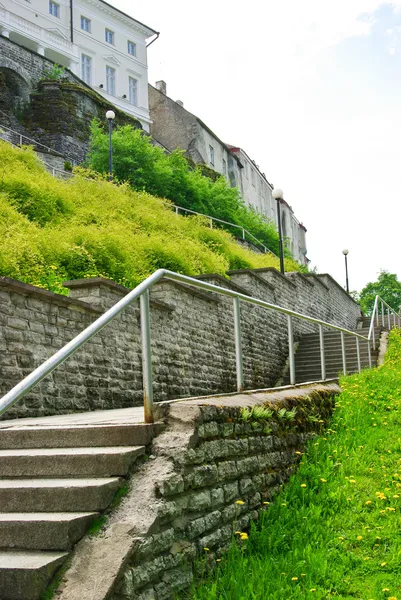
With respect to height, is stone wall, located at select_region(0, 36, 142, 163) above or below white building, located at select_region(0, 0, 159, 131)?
below

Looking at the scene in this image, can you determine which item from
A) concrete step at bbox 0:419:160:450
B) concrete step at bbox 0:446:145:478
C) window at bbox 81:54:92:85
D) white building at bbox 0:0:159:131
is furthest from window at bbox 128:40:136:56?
concrete step at bbox 0:446:145:478

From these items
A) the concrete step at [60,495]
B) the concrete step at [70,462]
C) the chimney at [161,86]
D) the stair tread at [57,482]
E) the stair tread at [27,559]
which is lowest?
the stair tread at [27,559]

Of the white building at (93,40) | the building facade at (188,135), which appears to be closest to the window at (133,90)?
the white building at (93,40)

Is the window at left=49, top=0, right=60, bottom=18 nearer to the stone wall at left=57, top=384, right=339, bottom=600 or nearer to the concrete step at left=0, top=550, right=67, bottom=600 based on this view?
the stone wall at left=57, top=384, right=339, bottom=600

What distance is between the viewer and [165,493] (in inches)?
163

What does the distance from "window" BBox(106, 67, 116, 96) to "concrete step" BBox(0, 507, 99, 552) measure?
43326 mm

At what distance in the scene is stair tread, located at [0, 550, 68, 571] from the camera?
3575mm

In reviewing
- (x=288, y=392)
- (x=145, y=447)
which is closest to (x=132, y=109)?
(x=288, y=392)

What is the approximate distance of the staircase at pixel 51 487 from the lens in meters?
3.63

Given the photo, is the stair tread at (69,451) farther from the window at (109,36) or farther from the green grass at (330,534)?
the window at (109,36)

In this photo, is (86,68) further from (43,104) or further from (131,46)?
(43,104)

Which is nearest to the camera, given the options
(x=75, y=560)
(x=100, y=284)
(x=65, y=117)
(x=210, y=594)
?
(x=75, y=560)

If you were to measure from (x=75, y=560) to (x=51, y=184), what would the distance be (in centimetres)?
1529

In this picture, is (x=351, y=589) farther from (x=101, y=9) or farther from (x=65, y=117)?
(x=101, y=9)
